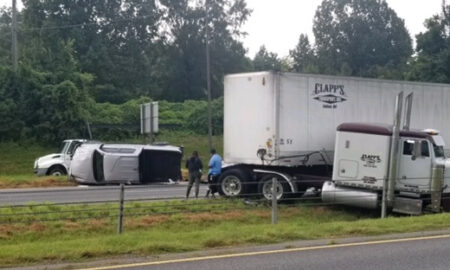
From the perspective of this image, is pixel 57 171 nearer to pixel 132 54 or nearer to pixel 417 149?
pixel 417 149

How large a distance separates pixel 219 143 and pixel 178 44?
26.8 meters

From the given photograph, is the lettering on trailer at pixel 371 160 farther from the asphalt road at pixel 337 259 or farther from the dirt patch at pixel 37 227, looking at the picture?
the dirt patch at pixel 37 227

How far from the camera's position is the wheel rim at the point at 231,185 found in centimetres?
1882

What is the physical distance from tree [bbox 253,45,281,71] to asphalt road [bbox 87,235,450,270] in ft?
259

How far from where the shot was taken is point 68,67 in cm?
4634

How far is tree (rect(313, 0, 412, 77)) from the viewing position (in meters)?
96.0

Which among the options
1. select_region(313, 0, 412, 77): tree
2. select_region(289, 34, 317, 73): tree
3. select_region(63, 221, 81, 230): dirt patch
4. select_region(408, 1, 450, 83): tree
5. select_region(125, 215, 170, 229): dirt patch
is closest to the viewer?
select_region(63, 221, 81, 230): dirt patch

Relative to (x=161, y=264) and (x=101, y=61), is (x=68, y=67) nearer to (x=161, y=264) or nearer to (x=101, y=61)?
(x=101, y=61)

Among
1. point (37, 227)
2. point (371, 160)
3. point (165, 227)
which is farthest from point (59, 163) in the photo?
point (371, 160)

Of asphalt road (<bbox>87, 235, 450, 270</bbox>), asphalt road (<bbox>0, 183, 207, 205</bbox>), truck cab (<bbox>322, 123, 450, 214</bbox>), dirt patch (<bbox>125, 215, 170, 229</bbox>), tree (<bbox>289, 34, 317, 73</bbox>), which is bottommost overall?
asphalt road (<bbox>0, 183, 207, 205</bbox>)

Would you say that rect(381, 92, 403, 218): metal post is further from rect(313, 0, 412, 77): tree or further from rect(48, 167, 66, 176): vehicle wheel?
rect(313, 0, 412, 77): tree

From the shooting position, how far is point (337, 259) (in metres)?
9.22

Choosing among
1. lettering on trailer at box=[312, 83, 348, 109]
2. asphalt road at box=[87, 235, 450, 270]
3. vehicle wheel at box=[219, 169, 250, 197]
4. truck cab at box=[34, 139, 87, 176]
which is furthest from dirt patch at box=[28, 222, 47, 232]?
truck cab at box=[34, 139, 87, 176]

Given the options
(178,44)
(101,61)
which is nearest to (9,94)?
(101,61)
